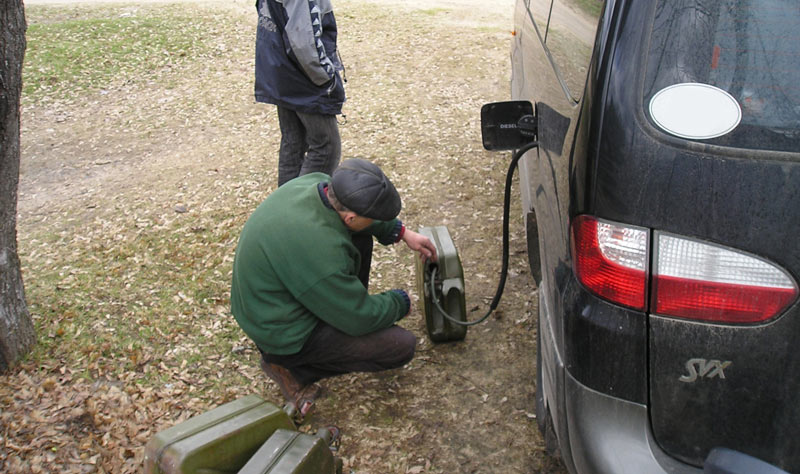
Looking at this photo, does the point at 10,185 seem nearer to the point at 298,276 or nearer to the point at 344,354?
the point at 298,276

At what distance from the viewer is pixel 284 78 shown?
4.08 metres

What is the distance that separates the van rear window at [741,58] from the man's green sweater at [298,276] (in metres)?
1.46

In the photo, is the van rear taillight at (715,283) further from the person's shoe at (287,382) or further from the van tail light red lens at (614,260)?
the person's shoe at (287,382)

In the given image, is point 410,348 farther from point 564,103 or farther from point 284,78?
point 284,78

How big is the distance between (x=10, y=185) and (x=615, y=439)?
3128 mm

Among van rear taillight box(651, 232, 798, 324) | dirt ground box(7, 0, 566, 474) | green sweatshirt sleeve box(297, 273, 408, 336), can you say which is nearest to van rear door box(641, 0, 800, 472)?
van rear taillight box(651, 232, 798, 324)

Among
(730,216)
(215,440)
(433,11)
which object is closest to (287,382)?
(215,440)

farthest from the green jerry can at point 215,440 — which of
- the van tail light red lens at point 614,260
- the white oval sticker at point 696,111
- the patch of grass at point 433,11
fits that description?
the patch of grass at point 433,11

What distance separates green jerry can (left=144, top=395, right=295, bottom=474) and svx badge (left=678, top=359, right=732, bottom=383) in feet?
5.05

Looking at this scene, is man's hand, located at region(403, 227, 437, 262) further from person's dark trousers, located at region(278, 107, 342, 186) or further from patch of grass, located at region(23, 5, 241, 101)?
patch of grass, located at region(23, 5, 241, 101)

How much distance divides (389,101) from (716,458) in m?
6.04

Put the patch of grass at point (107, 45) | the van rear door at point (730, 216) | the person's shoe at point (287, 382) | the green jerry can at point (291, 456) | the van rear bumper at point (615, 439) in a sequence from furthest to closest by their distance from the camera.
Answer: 1. the patch of grass at point (107, 45)
2. the person's shoe at point (287, 382)
3. the green jerry can at point (291, 456)
4. the van rear bumper at point (615, 439)
5. the van rear door at point (730, 216)

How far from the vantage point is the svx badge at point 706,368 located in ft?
5.35

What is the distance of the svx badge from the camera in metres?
1.63
